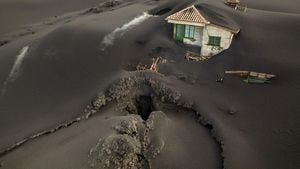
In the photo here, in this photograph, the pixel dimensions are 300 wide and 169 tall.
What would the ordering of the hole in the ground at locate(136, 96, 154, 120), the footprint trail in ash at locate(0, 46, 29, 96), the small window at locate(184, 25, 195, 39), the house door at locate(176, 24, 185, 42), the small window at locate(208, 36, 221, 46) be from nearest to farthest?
the hole in the ground at locate(136, 96, 154, 120)
the footprint trail in ash at locate(0, 46, 29, 96)
the small window at locate(208, 36, 221, 46)
the small window at locate(184, 25, 195, 39)
the house door at locate(176, 24, 185, 42)

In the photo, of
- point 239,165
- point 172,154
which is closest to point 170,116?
point 172,154

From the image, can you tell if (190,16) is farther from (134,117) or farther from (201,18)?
(134,117)

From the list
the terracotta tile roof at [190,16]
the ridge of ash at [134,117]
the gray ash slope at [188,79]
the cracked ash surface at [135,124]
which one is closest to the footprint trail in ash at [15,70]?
the gray ash slope at [188,79]

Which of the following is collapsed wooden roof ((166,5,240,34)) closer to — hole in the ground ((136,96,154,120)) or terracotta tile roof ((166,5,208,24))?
terracotta tile roof ((166,5,208,24))

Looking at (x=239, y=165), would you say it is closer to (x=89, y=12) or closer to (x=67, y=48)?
(x=67, y=48)

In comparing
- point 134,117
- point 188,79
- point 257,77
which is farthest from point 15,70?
point 257,77

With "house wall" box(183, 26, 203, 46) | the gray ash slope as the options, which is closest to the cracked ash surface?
the gray ash slope

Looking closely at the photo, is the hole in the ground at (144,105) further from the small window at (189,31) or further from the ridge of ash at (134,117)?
the small window at (189,31)
